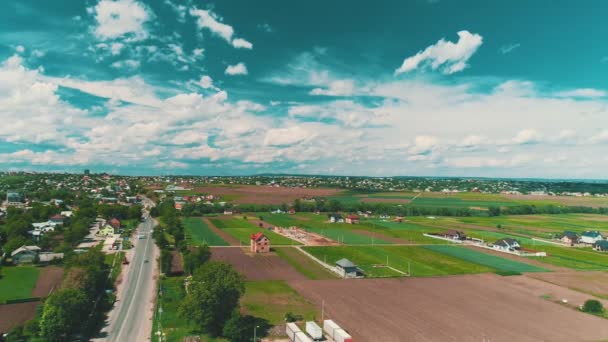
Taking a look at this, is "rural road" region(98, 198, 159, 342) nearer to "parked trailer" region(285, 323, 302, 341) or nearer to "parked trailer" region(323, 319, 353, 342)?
"parked trailer" region(285, 323, 302, 341)

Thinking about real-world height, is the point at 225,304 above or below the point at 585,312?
above

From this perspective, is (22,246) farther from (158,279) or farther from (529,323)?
(529,323)

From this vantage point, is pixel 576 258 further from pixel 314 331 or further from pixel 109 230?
pixel 109 230

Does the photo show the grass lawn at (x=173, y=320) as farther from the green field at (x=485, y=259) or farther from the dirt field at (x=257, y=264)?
the green field at (x=485, y=259)

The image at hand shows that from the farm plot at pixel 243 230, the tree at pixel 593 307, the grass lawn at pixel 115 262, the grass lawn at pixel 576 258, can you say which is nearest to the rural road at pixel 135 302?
the grass lawn at pixel 115 262

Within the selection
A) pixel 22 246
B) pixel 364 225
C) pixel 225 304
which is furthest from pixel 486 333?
pixel 364 225

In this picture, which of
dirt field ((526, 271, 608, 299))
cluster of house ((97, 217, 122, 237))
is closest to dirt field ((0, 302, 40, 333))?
cluster of house ((97, 217, 122, 237))
